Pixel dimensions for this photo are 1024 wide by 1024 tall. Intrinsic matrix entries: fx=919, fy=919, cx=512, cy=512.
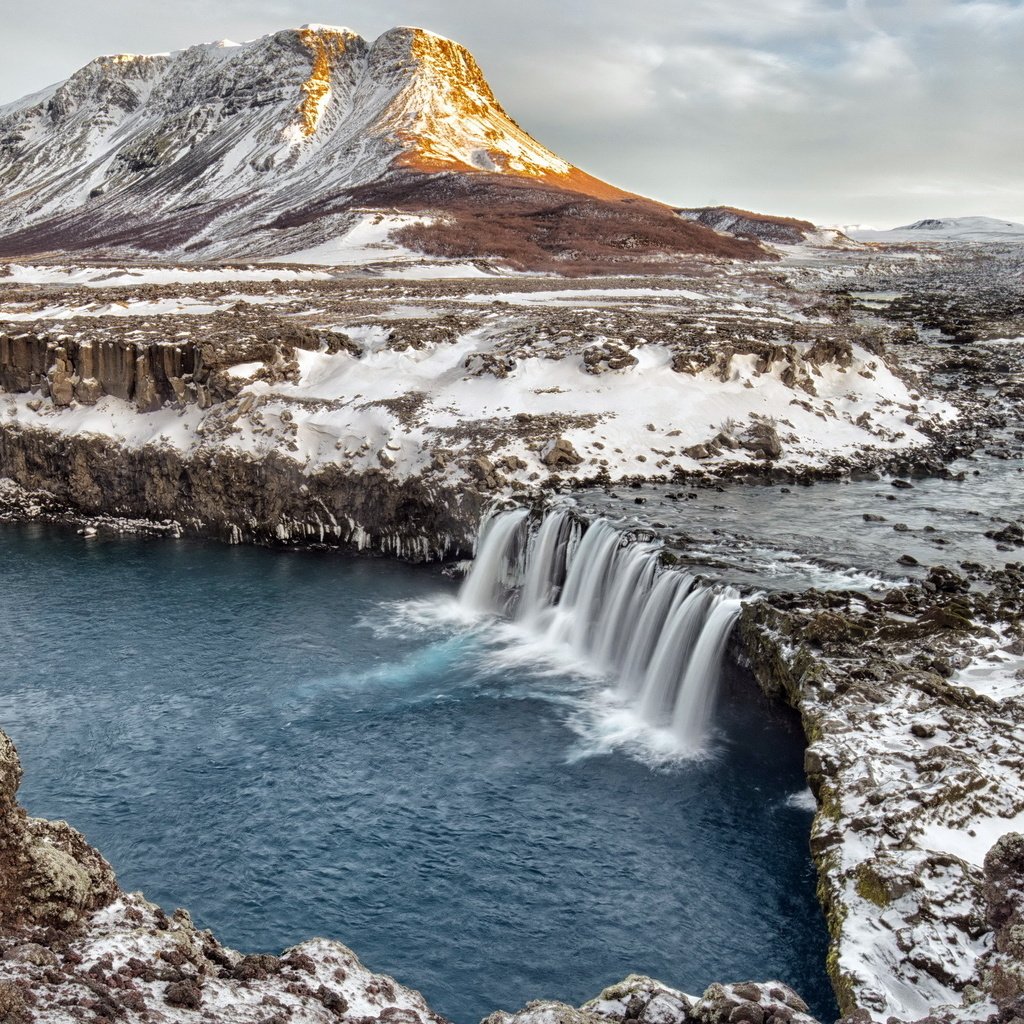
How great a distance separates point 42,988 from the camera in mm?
8133

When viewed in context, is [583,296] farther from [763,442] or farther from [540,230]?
[540,230]

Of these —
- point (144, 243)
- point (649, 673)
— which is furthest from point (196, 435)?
point (144, 243)

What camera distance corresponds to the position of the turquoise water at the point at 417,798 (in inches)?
599

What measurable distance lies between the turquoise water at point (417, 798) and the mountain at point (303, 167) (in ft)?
209

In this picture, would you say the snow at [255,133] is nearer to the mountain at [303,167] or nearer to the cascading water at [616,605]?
the mountain at [303,167]

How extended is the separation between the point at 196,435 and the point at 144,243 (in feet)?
319

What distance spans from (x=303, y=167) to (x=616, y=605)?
14073 centimetres

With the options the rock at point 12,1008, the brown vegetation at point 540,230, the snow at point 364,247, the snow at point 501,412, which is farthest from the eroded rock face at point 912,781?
the snow at point 364,247

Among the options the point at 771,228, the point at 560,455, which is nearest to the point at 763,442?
the point at 560,455

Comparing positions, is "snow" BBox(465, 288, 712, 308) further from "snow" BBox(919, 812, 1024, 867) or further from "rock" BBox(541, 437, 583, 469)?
"snow" BBox(919, 812, 1024, 867)

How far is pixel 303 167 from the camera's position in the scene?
5837 inches

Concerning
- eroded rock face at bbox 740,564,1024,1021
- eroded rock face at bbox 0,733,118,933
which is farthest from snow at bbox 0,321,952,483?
eroded rock face at bbox 0,733,118,933

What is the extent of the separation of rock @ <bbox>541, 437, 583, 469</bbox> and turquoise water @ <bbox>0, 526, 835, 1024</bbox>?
7452mm

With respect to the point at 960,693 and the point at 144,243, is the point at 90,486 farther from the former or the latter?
the point at 144,243
